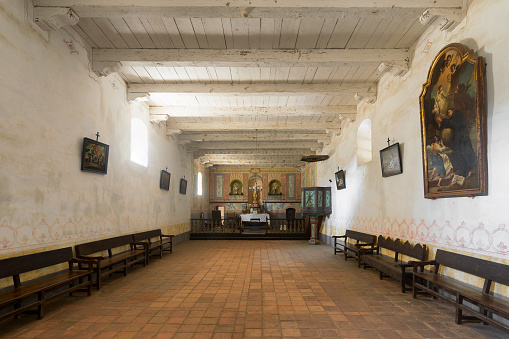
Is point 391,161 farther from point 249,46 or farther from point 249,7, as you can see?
point 249,7

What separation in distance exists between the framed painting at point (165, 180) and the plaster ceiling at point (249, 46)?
85.5 inches

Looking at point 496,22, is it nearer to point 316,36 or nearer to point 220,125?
point 316,36

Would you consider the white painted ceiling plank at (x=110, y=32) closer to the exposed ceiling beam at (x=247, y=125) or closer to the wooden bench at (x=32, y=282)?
the wooden bench at (x=32, y=282)

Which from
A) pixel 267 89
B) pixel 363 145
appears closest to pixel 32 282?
pixel 267 89

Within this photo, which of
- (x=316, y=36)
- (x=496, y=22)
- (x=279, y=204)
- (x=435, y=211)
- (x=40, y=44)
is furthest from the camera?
(x=279, y=204)

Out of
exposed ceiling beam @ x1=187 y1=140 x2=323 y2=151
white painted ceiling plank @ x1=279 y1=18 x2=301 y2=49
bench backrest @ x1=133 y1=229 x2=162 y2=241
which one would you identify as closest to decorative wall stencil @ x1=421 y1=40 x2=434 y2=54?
white painted ceiling plank @ x1=279 y1=18 x2=301 y2=49

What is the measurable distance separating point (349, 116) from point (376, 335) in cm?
703

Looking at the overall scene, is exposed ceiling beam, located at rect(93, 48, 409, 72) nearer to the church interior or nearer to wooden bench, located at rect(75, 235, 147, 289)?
the church interior

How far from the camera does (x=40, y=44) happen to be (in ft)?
15.3

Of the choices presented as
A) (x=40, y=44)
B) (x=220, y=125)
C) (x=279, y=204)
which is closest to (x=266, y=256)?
(x=220, y=125)

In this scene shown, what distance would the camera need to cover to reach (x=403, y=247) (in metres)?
5.96

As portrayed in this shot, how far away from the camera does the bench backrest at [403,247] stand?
5.32 m

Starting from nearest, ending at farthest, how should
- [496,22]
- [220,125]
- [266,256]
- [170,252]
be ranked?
1. [496,22]
2. [266,256]
3. [170,252]
4. [220,125]

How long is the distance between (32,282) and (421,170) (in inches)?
249
